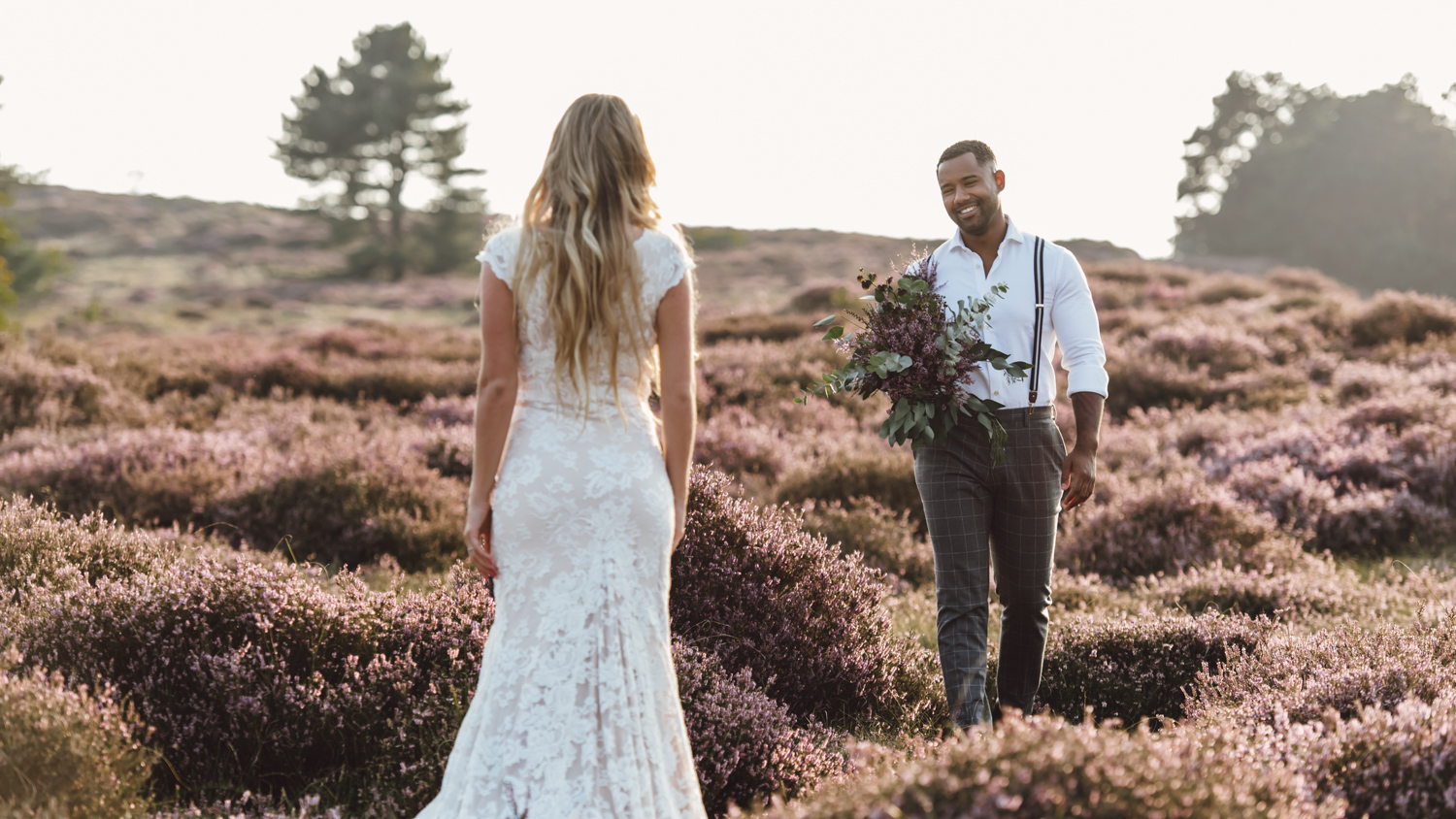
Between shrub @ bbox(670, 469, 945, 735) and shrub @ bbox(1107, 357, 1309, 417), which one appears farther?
shrub @ bbox(1107, 357, 1309, 417)

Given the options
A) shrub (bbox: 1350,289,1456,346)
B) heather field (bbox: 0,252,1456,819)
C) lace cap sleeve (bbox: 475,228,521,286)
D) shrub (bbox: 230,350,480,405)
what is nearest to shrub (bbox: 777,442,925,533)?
heather field (bbox: 0,252,1456,819)

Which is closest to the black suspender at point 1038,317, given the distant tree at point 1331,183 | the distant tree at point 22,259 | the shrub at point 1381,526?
the shrub at point 1381,526

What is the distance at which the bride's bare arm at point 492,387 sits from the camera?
2.66 meters

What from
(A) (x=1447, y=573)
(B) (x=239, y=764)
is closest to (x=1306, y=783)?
(B) (x=239, y=764)

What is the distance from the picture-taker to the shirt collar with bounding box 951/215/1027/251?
3.65 metres

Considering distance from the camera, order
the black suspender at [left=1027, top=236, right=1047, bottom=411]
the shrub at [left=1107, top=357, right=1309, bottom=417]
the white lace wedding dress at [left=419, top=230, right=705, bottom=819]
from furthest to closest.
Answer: the shrub at [left=1107, top=357, right=1309, bottom=417] < the black suspender at [left=1027, top=236, right=1047, bottom=411] < the white lace wedding dress at [left=419, top=230, right=705, bottom=819]

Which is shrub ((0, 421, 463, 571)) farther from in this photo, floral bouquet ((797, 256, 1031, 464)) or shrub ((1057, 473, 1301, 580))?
shrub ((1057, 473, 1301, 580))

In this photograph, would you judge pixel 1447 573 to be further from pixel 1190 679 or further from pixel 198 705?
pixel 198 705

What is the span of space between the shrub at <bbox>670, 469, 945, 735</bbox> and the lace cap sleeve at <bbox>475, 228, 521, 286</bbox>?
6.32 feet

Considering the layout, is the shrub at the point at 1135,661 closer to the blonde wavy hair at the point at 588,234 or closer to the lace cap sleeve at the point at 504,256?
the blonde wavy hair at the point at 588,234

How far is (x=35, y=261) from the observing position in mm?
28359

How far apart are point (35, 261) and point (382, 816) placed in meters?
33.5

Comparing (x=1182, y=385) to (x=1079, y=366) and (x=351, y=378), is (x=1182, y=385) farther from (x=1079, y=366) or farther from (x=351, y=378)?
(x=351, y=378)

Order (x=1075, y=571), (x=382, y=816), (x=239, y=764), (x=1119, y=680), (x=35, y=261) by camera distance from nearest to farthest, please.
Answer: (x=382, y=816) < (x=239, y=764) < (x=1119, y=680) < (x=1075, y=571) < (x=35, y=261)
